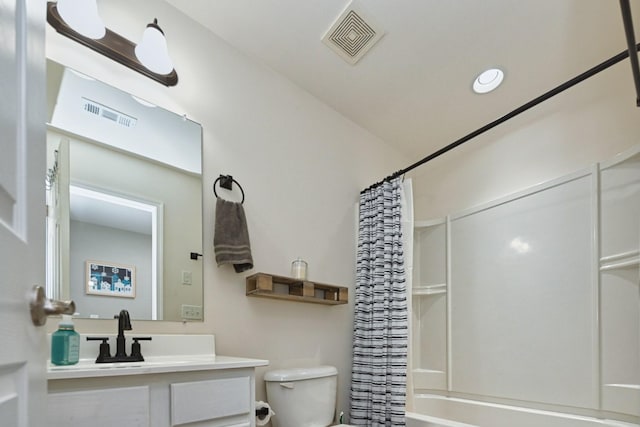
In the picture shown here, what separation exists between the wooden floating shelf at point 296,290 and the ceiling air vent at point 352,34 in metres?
1.38

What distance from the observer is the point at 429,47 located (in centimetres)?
243

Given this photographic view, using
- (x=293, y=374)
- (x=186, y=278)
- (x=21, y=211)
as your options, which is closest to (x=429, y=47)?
(x=186, y=278)

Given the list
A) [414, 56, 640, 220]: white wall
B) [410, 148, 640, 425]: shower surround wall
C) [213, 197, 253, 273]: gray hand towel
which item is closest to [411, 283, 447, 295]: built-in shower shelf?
[410, 148, 640, 425]: shower surround wall

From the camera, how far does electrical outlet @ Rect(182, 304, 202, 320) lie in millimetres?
1847

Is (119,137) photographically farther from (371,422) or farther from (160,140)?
(371,422)

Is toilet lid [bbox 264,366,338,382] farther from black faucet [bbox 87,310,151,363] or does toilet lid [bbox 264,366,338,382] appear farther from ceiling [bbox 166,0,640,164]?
ceiling [bbox 166,0,640,164]

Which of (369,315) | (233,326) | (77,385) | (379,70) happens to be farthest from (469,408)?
(77,385)

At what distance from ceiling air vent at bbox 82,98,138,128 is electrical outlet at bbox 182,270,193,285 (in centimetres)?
71

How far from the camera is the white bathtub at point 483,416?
7.19 ft

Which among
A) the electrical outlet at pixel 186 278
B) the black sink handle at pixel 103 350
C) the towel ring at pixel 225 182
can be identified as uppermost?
the towel ring at pixel 225 182

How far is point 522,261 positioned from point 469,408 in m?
1.08

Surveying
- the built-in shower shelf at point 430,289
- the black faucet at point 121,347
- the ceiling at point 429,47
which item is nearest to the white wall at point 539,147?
the ceiling at point 429,47

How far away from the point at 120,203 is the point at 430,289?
2.39m

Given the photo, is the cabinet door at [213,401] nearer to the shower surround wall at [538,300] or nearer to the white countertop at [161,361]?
the white countertop at [161,361]
